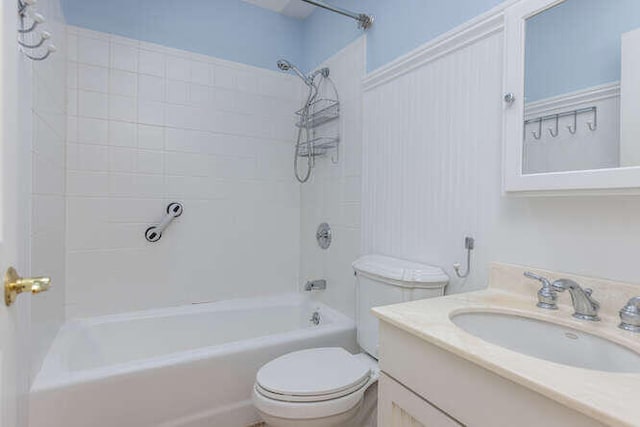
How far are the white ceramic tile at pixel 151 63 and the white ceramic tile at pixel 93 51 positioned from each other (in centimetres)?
17

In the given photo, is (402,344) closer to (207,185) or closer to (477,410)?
(477,410)

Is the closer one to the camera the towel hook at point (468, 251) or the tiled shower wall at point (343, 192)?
the towel hook at point (468, 251)

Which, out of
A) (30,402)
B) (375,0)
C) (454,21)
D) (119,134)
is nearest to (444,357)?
(454,21)

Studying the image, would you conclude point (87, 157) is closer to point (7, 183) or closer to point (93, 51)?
point (93, 51)

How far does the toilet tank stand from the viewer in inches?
51.5

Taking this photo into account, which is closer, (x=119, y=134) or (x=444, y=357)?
(x=444, y=357)

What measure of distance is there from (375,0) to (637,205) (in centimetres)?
155

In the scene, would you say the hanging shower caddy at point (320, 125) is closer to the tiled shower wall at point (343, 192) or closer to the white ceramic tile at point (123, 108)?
the tiled shower wall at point (343, 192)

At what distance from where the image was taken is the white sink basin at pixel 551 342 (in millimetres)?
751

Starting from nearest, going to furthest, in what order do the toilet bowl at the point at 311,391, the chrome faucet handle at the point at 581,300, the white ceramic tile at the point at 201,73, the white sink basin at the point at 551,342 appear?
the white sink basin at the point at 551,342, the chrome faucet handle at the point at 581,300, the toilet bowl at the point at 311,391, the white ceramic tile at the point at 201,73

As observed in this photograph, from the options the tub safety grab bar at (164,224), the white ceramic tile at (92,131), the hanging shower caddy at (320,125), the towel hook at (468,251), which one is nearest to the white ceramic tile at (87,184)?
the white ceramic tile at (92,131)

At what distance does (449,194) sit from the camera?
4.40 feet

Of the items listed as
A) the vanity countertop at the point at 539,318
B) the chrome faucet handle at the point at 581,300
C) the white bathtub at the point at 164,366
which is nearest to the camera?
the vanity countertop at the point at 539,318

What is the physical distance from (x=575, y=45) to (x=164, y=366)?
1.88 metres
